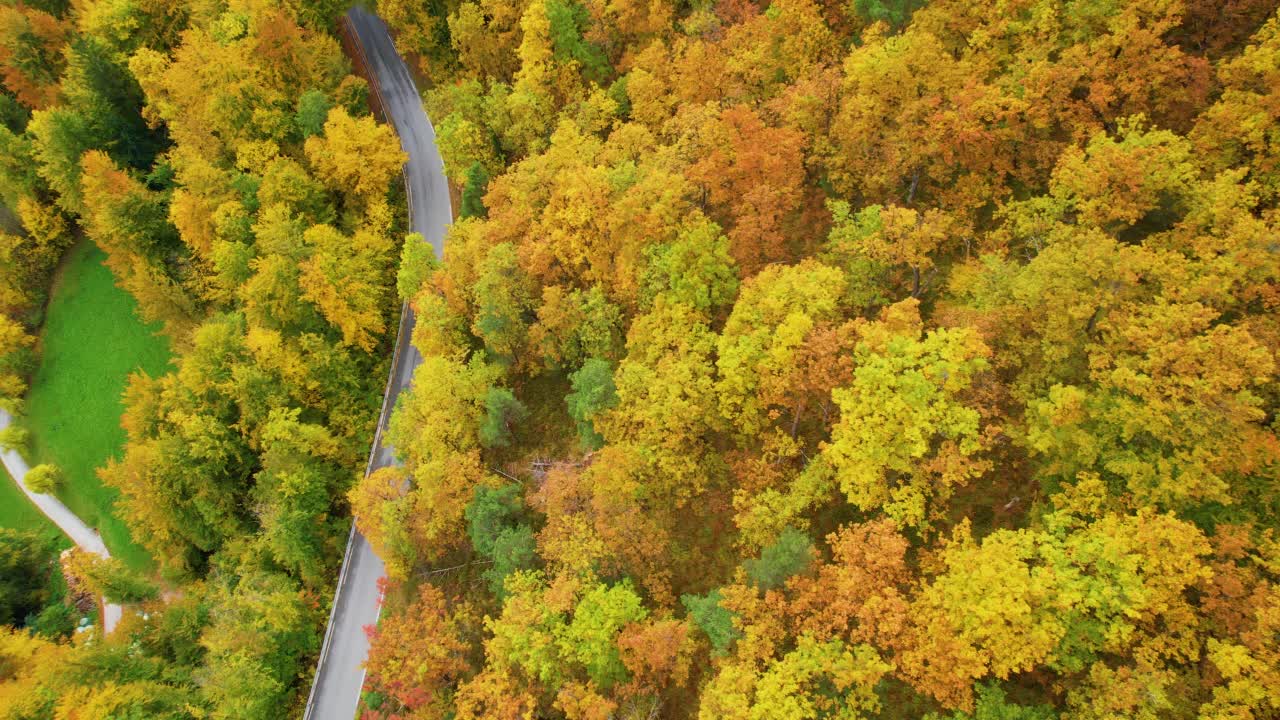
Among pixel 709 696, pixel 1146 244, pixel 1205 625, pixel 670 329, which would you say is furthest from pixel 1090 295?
pixel 709 696

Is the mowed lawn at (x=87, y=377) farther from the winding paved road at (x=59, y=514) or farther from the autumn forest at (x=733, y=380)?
the autumn forest at (x=733, y=380)

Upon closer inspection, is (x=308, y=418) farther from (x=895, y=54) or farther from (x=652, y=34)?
(x=895, y=54)

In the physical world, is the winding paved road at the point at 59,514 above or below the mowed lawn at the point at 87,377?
below

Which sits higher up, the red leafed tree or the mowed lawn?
the mowed lawn

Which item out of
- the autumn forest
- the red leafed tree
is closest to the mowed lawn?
the autumn forest

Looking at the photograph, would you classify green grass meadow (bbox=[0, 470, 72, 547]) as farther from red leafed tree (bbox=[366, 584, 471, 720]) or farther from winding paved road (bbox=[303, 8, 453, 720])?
red leafed tree (bbox=[366, 584, 471, 720])

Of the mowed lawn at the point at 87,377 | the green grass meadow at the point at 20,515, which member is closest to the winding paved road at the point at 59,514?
the green grass meadow at the point at 20,515

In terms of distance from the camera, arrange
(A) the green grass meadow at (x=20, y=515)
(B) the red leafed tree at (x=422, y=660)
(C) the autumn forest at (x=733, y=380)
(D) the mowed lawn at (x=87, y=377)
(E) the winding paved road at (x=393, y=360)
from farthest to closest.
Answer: (D) the mowed lawn at (x=87, y=377), (A) the green grass meadow at (x=20, y=515), (E) the winding paved road at (x=393, y=360), (B) the red leafed tree at (x=422, y=660), (C) the autumn forest at (x=733, y=380)
